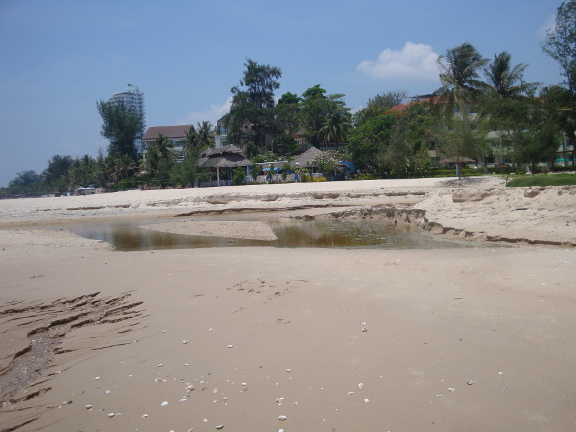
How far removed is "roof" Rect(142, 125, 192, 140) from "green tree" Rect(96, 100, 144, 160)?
11.6 m

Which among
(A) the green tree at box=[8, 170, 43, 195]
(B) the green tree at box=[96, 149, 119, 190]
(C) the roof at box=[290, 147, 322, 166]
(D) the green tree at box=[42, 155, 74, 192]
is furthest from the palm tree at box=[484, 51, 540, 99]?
(A) the green tree at box=[8, 170, 43, 195]

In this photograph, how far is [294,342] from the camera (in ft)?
15.2

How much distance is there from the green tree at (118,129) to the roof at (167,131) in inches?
458

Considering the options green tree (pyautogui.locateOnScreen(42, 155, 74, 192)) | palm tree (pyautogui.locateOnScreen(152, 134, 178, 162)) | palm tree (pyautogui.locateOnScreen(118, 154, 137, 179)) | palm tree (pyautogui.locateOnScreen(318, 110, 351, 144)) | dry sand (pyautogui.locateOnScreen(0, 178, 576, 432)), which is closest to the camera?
dry sand (pyautogui.locateOnScreen(0, 178, 576, 432))

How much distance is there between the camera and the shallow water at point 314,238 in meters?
12.6

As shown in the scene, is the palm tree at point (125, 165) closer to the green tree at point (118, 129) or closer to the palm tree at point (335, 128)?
the green tree at point (118, 129)

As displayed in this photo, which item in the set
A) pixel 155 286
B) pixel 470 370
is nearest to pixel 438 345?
pixel 470 370

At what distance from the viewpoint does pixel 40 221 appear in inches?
995

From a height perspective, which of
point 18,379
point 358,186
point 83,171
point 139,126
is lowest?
point 18,379

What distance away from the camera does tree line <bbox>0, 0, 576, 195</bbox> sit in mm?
32250

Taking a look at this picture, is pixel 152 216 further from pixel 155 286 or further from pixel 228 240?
pixel 155 286

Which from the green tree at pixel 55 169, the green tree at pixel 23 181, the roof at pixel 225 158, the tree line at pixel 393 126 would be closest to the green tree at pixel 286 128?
the tree line at pixel 393 126

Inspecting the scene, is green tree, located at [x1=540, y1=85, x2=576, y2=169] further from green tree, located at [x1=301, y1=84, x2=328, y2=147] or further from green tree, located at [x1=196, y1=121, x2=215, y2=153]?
green tree, located at [x1=196, y1=121, x2=215, y2=153]

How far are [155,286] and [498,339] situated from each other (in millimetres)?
5646
